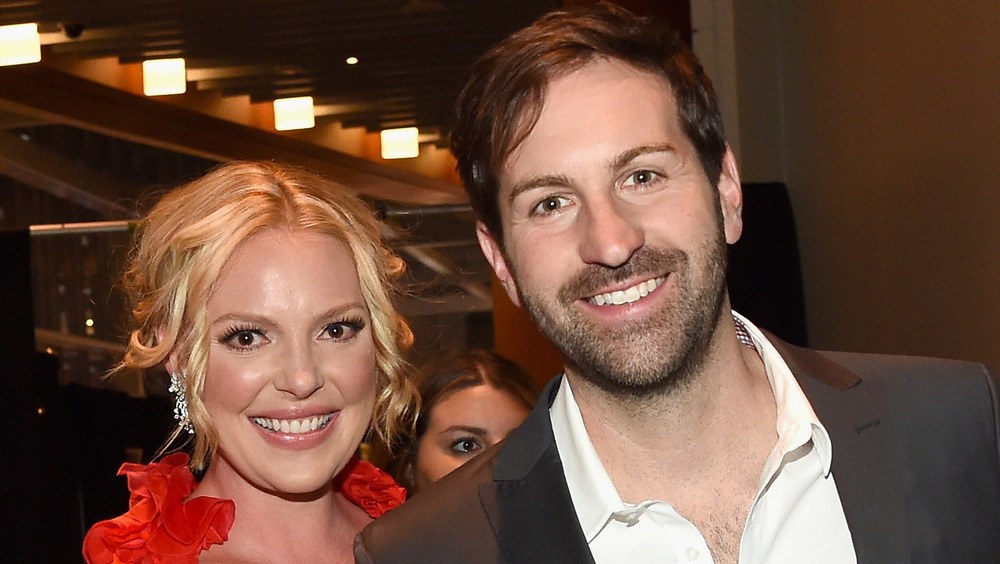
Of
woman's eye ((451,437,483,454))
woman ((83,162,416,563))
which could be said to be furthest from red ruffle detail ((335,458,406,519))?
woman's eye ((451,437,483,454))

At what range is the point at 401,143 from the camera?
731 cm

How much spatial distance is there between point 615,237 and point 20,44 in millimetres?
5279

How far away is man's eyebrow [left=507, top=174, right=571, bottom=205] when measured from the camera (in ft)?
6.49

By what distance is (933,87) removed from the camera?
9.39 feet

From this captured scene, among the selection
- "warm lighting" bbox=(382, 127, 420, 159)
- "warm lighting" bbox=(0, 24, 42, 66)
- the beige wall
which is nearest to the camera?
the beige wall

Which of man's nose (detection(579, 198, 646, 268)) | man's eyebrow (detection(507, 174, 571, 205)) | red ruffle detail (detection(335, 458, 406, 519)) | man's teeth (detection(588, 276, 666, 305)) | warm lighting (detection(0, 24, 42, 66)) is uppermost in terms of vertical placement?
warm lighting (detection(0, 24, 42, 66))

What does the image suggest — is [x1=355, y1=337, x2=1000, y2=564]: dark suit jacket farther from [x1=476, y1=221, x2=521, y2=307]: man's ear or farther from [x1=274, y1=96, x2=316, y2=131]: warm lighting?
[x1=274, y1=96, x2=316, y2=131]: warm lighting

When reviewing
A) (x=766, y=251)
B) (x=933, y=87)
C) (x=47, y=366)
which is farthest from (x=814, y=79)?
(x=47, y=366)

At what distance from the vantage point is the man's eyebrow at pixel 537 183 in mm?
1979

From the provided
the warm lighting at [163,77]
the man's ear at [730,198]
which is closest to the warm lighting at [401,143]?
the warm lighting at [163,77]

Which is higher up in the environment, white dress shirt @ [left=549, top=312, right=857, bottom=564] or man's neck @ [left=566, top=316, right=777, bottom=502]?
man's neck @ [left=566, top=316, right=777, bottom=502]

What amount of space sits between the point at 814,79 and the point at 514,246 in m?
A: 2.31

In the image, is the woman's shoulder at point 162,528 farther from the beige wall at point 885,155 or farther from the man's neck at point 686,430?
the beige wall at point 885,155

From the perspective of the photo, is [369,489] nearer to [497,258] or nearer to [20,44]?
[497,258]
